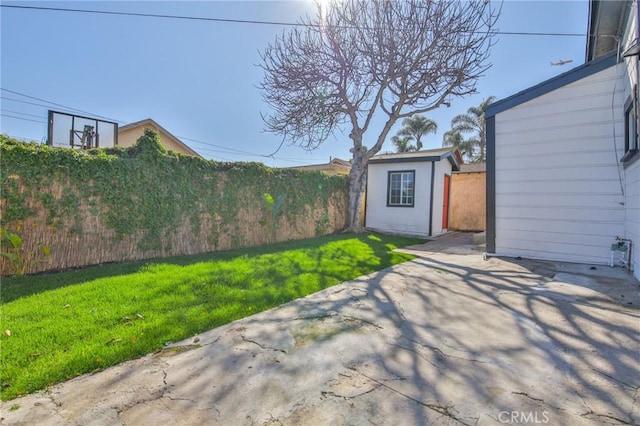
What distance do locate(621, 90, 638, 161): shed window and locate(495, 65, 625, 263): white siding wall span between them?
0.37 feet

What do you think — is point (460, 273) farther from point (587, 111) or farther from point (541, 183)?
point (587, 111)

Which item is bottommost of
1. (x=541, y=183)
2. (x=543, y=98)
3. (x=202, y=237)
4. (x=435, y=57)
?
(x=202, y=237)

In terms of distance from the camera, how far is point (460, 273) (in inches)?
205

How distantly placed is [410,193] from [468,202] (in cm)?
402

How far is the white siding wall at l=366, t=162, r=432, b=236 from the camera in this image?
11.0m

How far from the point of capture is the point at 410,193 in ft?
37.3

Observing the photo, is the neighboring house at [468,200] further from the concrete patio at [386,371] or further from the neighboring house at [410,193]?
the concrete patio at [386,371]

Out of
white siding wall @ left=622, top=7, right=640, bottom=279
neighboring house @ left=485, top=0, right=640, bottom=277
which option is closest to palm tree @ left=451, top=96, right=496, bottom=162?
neighboring house @ left=485, top=0, right=640, bottom=277

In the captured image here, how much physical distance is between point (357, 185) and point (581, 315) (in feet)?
26.9

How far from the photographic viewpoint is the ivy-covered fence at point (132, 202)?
436 cm

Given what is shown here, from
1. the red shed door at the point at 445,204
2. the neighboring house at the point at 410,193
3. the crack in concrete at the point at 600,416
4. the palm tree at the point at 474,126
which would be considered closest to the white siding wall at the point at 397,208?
the neighboring house at the point at 410,193

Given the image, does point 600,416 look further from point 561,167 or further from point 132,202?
point 132,202

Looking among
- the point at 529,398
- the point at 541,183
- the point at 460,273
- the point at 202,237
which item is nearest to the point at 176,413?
the point at 529,398

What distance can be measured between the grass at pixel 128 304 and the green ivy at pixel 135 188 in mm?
875
